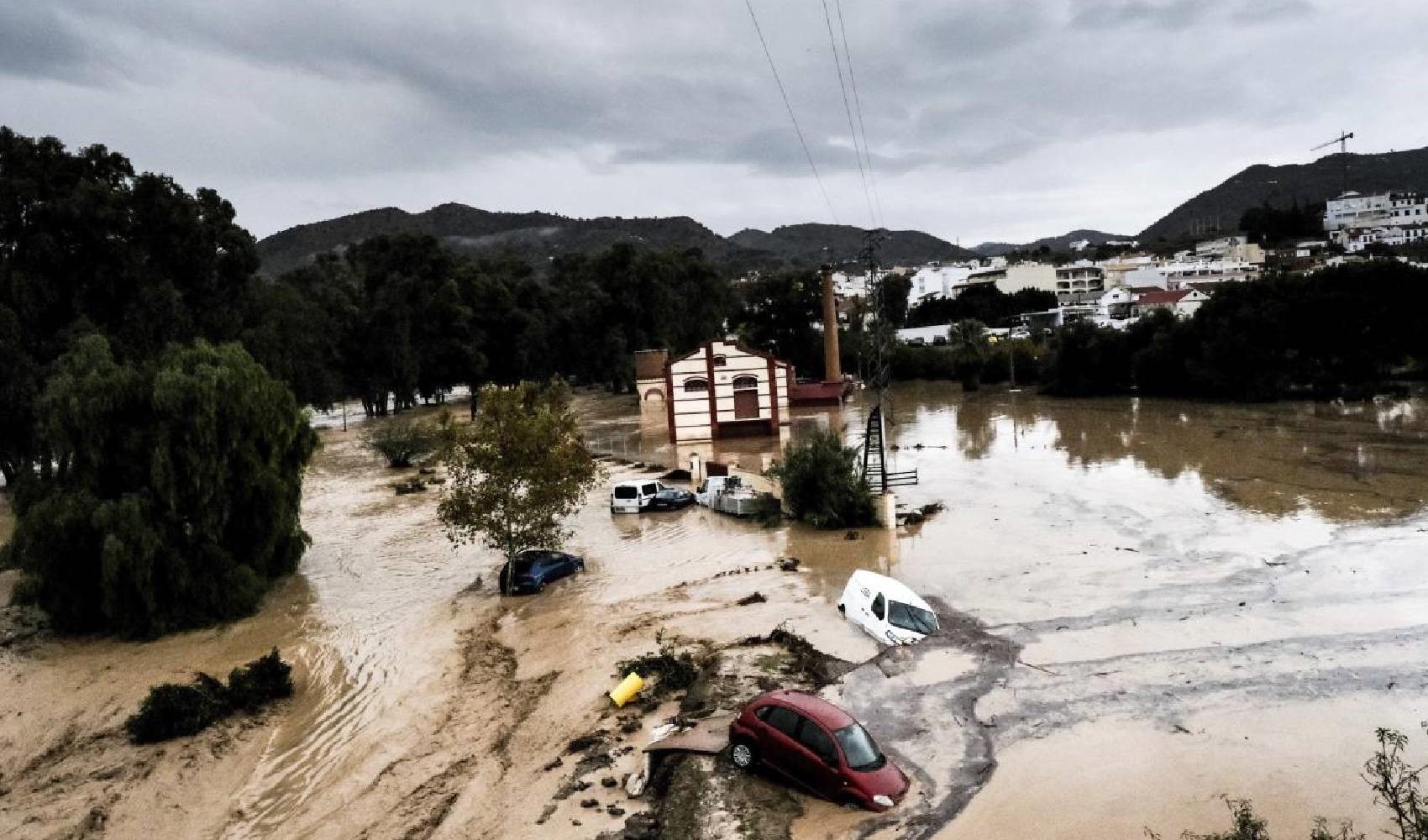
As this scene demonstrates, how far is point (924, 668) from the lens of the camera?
15.5 meters

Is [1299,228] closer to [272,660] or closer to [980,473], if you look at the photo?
[980,473]

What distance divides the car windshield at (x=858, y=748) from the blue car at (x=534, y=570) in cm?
1287

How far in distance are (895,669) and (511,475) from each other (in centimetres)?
1098

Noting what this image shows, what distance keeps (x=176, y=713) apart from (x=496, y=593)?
837 cm

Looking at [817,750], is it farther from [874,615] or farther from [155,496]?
[155,496]

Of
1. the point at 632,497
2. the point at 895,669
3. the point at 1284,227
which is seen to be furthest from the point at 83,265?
the point at 1284,227

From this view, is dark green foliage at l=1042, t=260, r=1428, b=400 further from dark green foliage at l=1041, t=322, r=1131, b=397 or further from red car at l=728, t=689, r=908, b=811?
red car at l=728, t=689, r=908, b=811

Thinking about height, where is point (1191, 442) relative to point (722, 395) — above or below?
below

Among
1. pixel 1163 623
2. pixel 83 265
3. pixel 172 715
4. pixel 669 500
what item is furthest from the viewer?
pixel 83 265

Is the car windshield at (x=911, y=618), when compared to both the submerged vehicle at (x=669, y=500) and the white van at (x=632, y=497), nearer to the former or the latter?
the submerged vehicle at (x=669, y=500)

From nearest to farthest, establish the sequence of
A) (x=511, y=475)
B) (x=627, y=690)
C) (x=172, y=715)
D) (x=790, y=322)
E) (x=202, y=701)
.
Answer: (x=627, y=690) → (x=172, y=715) → (x=202, y=701) → (x=511, y=475) → (x=790, y=322)

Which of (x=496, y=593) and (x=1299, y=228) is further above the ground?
(x=1299, y=228)

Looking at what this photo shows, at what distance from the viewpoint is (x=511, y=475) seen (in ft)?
73.0

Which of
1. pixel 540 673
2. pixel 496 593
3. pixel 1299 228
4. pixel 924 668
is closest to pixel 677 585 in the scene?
pixel 496 593
